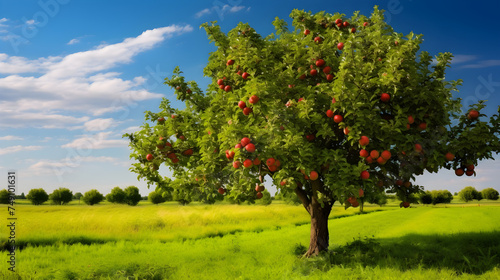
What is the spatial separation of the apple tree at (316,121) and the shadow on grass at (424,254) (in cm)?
151

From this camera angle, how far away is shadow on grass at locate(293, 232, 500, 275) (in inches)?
577

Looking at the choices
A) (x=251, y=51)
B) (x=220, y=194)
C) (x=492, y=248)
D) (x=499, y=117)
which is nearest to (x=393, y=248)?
(x=492, y=248)

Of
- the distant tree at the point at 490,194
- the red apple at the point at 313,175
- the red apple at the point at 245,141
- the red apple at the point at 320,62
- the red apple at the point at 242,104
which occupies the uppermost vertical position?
the red apple at the point at 320,62

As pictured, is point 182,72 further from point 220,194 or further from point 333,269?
point 333,269

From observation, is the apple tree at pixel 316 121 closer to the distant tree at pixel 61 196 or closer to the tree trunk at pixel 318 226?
the tree trunk at pixel 318 226

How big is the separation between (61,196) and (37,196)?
5.97 m

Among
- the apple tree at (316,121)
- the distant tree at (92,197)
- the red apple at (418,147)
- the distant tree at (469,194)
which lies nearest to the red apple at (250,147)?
the apple tree at (316,121)

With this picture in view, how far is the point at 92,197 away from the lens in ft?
324

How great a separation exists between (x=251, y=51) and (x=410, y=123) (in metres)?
6.44

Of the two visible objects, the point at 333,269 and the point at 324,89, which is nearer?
the point at 324,89

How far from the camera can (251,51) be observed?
1334cm

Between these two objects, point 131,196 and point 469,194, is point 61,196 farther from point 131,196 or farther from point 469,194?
point 469,194

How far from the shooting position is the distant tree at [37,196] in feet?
318

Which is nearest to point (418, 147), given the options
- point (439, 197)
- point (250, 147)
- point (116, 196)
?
point (250, 147)
